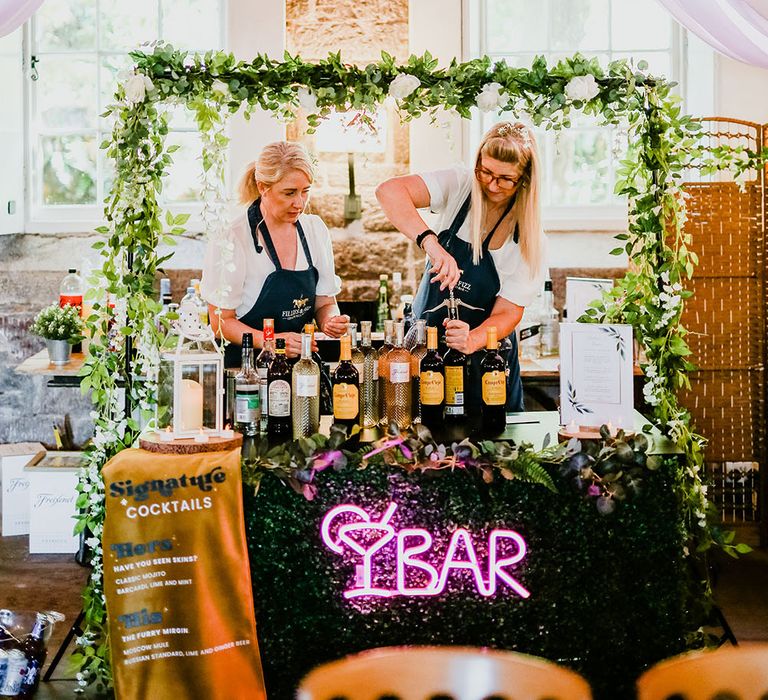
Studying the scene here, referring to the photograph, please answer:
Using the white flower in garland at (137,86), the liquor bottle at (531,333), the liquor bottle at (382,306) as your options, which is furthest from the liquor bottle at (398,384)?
the liquor bottle at (382,306)

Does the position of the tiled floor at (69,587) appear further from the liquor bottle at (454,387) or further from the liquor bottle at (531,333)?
the liquor bottle at (454,387)

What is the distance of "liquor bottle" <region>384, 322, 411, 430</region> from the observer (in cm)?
271

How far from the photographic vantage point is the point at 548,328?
4.68 metres

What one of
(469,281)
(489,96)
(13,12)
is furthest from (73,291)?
(489,96)

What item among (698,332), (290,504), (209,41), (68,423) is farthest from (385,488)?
(209,41)

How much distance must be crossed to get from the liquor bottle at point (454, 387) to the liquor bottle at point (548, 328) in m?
1.91

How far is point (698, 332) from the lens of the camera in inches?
169

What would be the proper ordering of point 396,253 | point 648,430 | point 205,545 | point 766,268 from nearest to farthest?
point 205,545, point 648,430, point 766,268, point 396,253

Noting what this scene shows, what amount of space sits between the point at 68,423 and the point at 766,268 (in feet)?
11.7

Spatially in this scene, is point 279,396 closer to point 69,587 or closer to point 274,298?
point 274,298

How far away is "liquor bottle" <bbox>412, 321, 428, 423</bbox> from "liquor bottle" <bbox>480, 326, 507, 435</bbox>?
185 millimetres

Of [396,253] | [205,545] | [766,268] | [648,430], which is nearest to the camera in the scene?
[205,545]

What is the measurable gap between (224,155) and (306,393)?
0.74 meters

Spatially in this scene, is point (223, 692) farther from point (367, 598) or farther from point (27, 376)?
point (27, 376)
